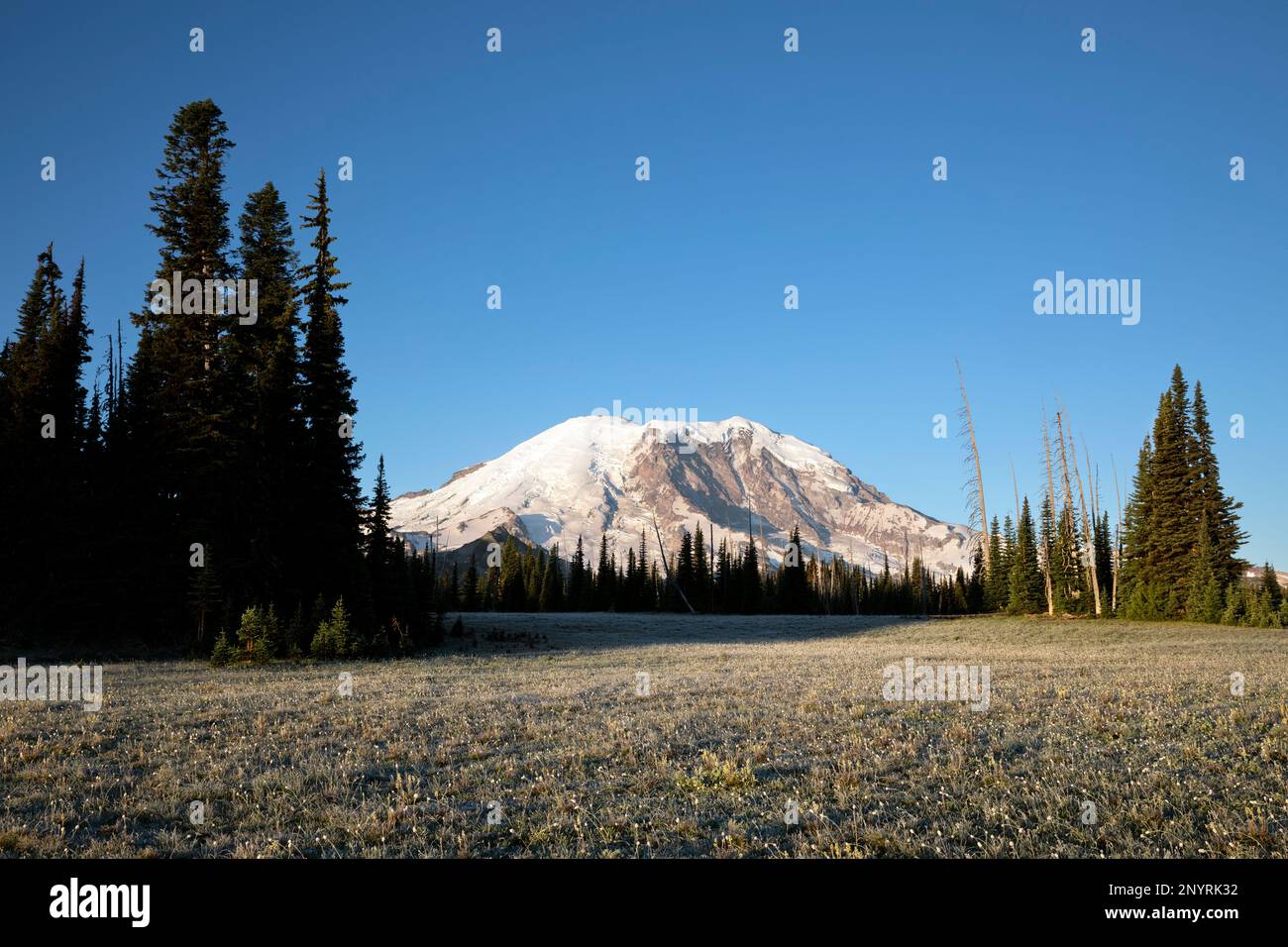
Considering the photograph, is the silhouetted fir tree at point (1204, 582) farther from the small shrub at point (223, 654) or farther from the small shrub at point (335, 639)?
the small shrub at point (223, 654)

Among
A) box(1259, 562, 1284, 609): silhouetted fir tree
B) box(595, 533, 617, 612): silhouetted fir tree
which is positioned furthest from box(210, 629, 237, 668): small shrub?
box(595, 533, 617, 612): silhouetted fir tree

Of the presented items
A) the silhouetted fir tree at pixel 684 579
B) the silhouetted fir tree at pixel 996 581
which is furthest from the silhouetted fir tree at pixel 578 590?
the silhouetted fir tree at pixel 996 581

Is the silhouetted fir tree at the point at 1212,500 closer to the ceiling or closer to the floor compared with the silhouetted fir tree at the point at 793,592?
closer to the ceiling

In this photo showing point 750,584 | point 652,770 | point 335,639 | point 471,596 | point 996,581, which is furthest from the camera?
point 471,596

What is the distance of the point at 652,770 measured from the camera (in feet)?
32.4

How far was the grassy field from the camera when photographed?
693 centimetres

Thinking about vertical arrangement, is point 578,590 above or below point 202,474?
below

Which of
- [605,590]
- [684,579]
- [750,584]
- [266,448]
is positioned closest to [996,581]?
[750,584]

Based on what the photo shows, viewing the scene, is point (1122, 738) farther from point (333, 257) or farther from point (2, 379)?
point (2, 379)

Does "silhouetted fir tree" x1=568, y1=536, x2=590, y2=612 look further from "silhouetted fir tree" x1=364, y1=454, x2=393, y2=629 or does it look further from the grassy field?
the grassy field

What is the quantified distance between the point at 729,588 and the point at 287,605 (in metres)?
78.2

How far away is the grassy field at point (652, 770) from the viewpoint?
6934 mm

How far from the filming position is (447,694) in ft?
60.8

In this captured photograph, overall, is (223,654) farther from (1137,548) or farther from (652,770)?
(1137,548)
